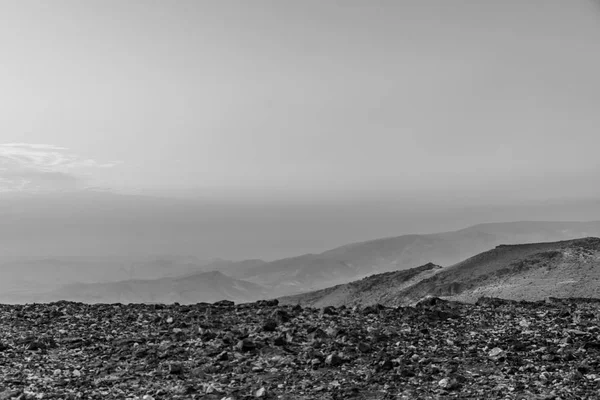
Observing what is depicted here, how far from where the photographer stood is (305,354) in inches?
404

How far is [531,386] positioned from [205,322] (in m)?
8.43

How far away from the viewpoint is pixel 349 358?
394 inches

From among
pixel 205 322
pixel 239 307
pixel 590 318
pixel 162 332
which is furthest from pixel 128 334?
pixel 590 318

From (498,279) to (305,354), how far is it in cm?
3230

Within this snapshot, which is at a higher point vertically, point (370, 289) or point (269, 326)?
point (269, 326)

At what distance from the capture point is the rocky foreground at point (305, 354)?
8633 millimetres

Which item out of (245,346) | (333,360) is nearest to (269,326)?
(245,346)

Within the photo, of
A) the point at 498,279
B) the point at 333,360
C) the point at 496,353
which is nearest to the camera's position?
the point at 333,360

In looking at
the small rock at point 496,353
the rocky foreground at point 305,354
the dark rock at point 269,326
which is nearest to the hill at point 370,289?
the rocky foreground at point 305,354

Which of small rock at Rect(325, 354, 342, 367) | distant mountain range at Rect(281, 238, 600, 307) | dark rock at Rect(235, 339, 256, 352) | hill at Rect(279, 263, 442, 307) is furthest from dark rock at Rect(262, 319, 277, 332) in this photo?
hill at Rect(279, 263, 442, 307)

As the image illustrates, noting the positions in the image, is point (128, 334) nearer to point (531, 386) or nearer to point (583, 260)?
point (531, 386)

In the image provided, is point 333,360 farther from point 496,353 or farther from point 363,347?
point 496,353

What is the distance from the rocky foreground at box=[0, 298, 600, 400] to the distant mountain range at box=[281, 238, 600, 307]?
1377cm

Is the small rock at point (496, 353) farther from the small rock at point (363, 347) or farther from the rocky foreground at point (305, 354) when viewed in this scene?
the small rock at point (363, 347)
